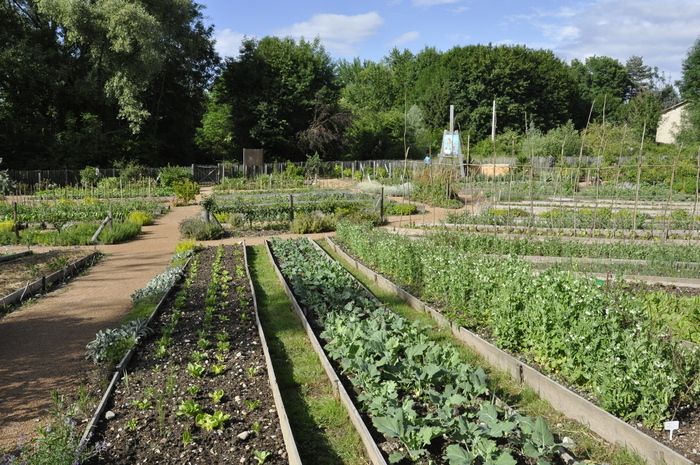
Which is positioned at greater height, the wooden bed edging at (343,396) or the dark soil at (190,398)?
the wooden bed edging at (343,396)

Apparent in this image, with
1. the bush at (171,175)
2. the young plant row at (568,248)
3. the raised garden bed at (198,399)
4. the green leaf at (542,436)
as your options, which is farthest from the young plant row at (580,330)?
the bush at (171,175)

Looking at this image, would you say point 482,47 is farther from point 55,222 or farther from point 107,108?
point 55,222

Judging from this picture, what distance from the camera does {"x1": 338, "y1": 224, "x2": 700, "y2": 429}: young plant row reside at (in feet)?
13.4

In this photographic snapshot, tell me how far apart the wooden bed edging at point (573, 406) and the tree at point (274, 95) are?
35.7m

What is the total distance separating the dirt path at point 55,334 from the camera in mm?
5176

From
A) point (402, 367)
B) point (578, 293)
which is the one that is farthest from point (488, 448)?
point (578, 293)

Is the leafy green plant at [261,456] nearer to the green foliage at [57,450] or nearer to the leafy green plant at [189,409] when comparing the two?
the leafy green plant at [189,409]

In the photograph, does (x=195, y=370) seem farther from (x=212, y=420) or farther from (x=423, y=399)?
(x=423, y=399)

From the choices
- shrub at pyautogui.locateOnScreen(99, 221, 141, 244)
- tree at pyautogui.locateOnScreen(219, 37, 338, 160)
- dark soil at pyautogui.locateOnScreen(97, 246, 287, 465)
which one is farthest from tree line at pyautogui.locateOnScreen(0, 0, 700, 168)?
dark soil at pyautogui.locateOnScreen(97, 246, 287, 465)

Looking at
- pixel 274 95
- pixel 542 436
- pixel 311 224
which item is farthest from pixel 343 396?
pixel 274 95

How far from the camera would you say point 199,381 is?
540cm

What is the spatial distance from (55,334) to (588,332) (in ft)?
21.0

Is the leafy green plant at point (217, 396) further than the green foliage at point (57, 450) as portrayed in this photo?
Yes

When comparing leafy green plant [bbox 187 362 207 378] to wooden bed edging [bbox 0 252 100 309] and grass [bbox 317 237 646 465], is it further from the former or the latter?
wooden bed edging [bbox 0 252 100 309]
